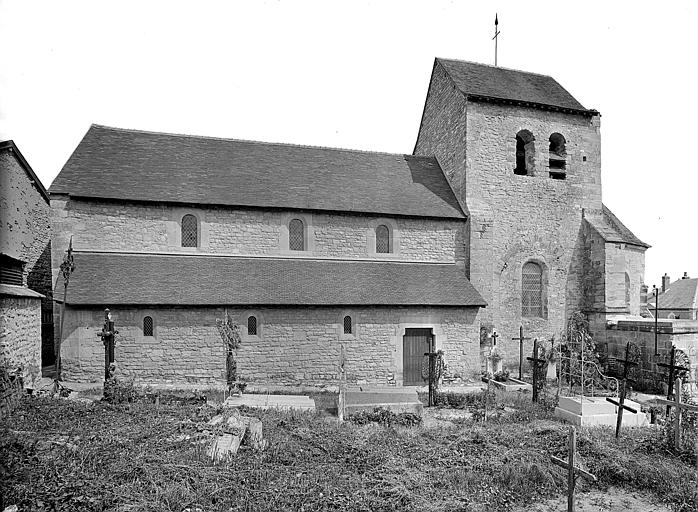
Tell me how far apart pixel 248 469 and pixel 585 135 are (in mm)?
20224

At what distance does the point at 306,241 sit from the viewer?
682 inches

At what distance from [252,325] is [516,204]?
12109 millimetres

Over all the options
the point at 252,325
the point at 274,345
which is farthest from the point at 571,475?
the point at 252,325

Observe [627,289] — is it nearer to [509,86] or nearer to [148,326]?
[509,86]

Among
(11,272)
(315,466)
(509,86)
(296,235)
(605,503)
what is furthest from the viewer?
(509,86)

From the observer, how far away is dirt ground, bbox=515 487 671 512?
6.76 metres

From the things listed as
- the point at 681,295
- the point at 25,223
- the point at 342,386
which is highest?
the point at 25,223

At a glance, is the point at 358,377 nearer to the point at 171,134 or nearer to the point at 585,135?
the point at 171,134

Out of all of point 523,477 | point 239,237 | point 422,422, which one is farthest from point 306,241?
point 523,477

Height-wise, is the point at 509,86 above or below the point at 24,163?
above

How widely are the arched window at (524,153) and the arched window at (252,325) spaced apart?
1326cm

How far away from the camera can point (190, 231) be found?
1644 cm

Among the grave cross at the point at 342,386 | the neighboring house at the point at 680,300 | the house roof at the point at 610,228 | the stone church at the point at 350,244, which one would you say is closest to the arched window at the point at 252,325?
the stone church at the point at 350,244

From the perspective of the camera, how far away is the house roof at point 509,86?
63.7ft
